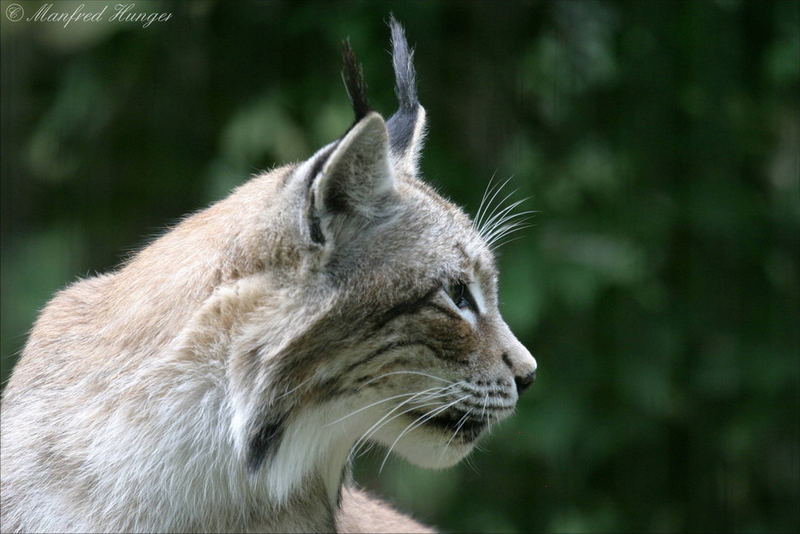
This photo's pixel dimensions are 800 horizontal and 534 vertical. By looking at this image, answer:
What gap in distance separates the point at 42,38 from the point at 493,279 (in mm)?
5249

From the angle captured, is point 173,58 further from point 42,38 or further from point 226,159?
point 42,38

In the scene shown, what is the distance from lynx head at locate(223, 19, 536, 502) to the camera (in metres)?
3.13

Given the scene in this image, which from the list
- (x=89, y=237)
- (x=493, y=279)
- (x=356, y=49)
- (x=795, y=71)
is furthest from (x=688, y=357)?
(x=89, y=237)

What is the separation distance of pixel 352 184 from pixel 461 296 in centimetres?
60

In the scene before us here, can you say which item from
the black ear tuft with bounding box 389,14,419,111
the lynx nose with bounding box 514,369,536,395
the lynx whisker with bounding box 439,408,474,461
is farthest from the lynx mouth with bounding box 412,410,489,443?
the black ear tuft with bounding box 389,14,419,111

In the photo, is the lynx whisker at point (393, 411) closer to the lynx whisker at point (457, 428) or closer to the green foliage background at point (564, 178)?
the lynx whisker at point (457, 428)

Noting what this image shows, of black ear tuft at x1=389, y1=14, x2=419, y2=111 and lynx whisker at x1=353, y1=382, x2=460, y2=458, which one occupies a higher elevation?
black ear tuft at x1=389, y1=14, x2=419, y2=111

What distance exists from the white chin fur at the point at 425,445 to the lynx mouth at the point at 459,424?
2cm

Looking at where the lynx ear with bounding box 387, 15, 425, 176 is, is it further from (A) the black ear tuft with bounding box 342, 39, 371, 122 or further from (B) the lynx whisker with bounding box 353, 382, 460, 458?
(B) the lynx whisker with bounding box 353, 382, 460, 458

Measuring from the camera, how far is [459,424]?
11.4 ft

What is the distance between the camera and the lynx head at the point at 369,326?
3127 mm

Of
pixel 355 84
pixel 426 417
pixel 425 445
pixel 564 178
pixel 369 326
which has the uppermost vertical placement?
pixel 355 84

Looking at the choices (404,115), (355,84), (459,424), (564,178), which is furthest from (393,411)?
(564,178)

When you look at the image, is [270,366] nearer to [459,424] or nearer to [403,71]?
[459,424]
